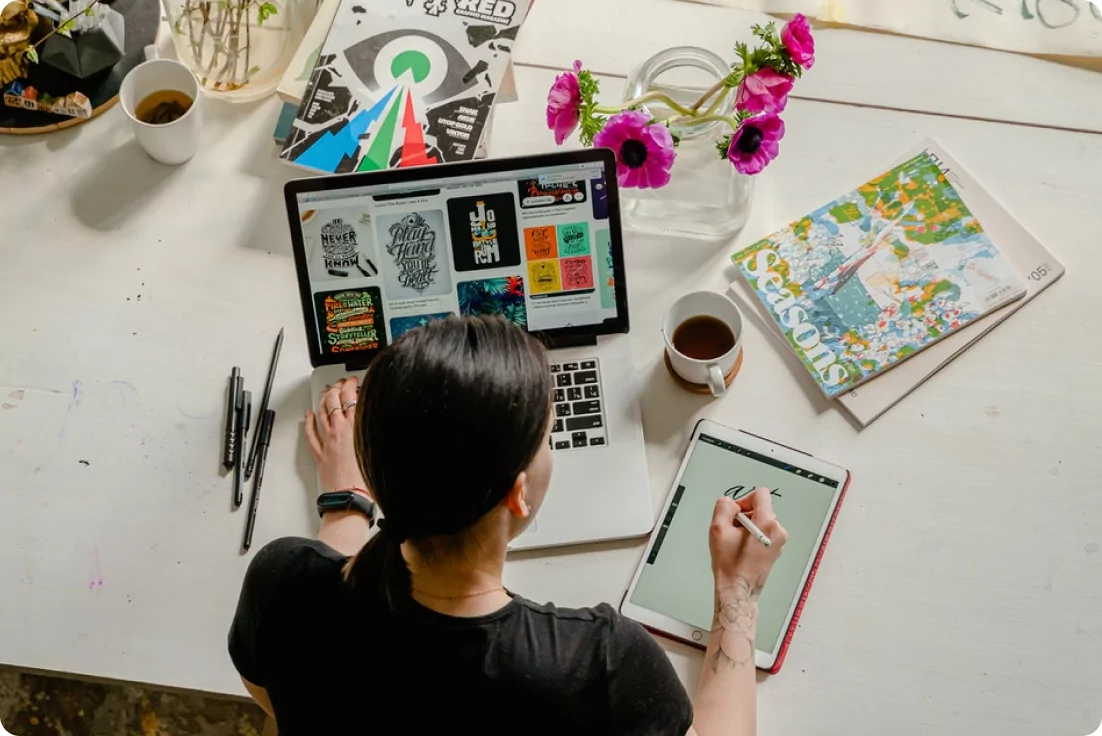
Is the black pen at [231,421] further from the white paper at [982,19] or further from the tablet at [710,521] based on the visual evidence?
the white paper at [982,19]

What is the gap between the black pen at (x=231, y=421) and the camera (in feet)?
3.57

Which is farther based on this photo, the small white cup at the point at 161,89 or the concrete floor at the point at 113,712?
the concrete floor at the point at 113,712

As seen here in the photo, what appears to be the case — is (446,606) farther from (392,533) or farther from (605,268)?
(605,268)

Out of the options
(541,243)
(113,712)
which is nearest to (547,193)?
(541,243)

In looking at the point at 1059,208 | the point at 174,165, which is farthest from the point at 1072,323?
the point at 174,165

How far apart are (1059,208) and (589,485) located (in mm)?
660

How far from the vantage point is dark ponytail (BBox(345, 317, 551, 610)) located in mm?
757

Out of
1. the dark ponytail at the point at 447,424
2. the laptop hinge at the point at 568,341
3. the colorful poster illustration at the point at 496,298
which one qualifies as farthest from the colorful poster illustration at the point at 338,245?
the dark ponytail at the point at 447,424

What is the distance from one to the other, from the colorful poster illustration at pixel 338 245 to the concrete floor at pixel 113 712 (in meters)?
0.92

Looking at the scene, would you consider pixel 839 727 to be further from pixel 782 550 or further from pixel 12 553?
pixel 12 553

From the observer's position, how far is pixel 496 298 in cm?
111

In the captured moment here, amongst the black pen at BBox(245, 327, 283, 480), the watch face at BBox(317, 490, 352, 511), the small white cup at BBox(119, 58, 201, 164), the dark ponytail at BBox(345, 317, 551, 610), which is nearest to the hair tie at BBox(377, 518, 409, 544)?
the dark ponytail at BBox(345, 317, 551, 610)

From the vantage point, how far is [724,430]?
109 cm

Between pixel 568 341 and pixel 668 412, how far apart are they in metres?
0.14
